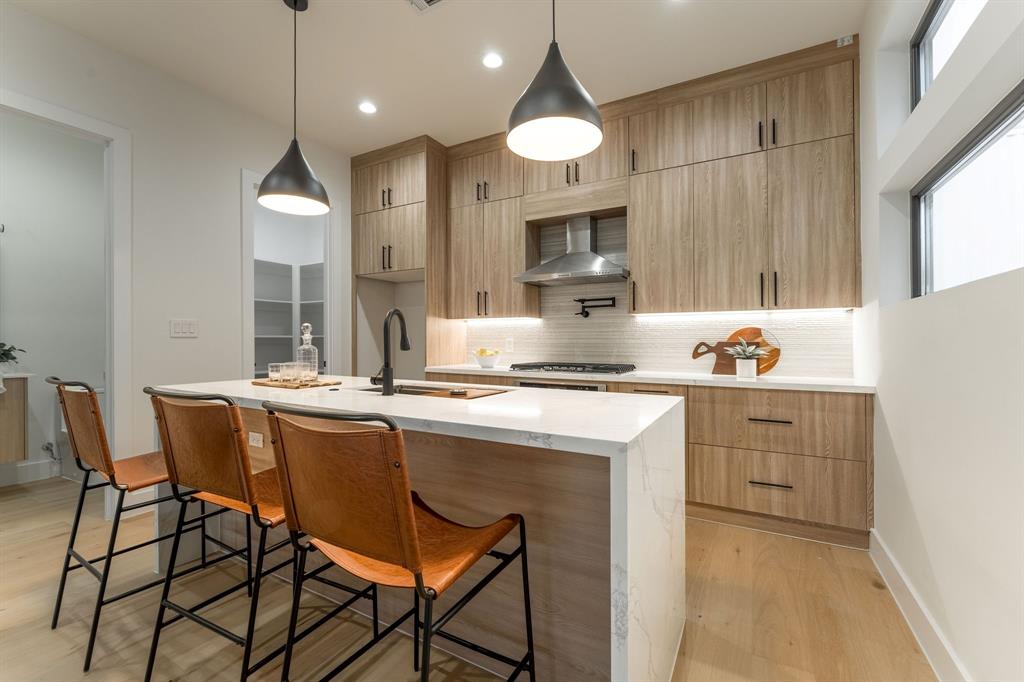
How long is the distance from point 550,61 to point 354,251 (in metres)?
3.28

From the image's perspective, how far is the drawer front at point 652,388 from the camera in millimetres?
2881

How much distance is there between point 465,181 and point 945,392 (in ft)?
11.8

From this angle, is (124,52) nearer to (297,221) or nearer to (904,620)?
(297,221)

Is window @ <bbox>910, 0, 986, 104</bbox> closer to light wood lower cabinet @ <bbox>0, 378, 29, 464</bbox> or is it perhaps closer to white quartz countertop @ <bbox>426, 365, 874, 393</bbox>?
white quartz countertop @ <bbox>426, 365, 874, 393</bbox>

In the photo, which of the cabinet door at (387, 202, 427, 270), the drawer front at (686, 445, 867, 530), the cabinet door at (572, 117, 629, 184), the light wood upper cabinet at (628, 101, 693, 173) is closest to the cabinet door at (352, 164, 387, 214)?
the cabinet door at (387, 202, 427, 270)

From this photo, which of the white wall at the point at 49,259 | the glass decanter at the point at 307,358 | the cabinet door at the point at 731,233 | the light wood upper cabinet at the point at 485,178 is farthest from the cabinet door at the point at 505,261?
the white wall at the point at 49,259

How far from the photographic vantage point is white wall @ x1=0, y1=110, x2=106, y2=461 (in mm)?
3648

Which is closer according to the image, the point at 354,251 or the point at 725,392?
the point at 725,392

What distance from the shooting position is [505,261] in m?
3.91

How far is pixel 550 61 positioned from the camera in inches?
65.1

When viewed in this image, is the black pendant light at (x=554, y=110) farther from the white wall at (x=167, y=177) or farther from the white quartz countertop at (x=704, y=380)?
the white wall at (x=167, y=177)

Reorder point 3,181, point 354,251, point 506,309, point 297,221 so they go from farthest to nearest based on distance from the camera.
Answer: point 297,221
point 354,251
point 506,309
point 3,181

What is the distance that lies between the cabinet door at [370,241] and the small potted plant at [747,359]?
303 cm

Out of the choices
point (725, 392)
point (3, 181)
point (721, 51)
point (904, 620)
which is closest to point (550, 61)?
point (721, 51)
